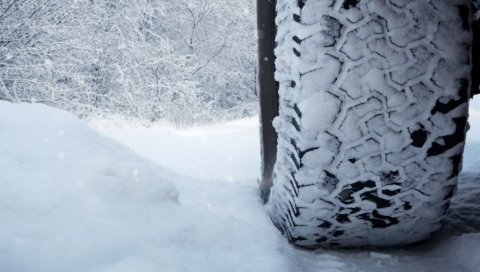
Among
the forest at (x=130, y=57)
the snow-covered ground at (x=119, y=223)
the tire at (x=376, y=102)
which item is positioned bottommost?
the forest at (x=130, y=57)

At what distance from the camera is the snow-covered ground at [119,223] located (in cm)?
73

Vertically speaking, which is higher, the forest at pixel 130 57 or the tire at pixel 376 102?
the tire at pixel 376 102

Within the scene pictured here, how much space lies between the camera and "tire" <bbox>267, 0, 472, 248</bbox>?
0.84m

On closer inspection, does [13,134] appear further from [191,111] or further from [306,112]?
[191,111]

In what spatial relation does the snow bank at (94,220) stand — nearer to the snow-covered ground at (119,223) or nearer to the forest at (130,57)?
the snow-covered ground at (119,223)

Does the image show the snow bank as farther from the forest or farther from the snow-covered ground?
the forest

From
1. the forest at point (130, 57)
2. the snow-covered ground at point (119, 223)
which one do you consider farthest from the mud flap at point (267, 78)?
the forest at point (130, 57)

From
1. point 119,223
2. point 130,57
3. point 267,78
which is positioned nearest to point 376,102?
point 267,78

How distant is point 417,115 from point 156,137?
259cm

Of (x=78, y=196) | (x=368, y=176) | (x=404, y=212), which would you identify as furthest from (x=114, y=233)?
(x=404, y=212)

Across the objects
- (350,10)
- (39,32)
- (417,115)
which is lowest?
(39,32)

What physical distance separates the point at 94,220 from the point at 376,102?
661 mm

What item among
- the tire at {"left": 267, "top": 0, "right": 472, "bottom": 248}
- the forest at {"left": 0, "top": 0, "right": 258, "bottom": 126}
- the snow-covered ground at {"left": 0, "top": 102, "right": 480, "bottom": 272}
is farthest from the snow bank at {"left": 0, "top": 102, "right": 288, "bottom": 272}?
the forest at {"left": 0, "top": 0, "right": 258, "bottom": 126}

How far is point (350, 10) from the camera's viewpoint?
2.74ft
